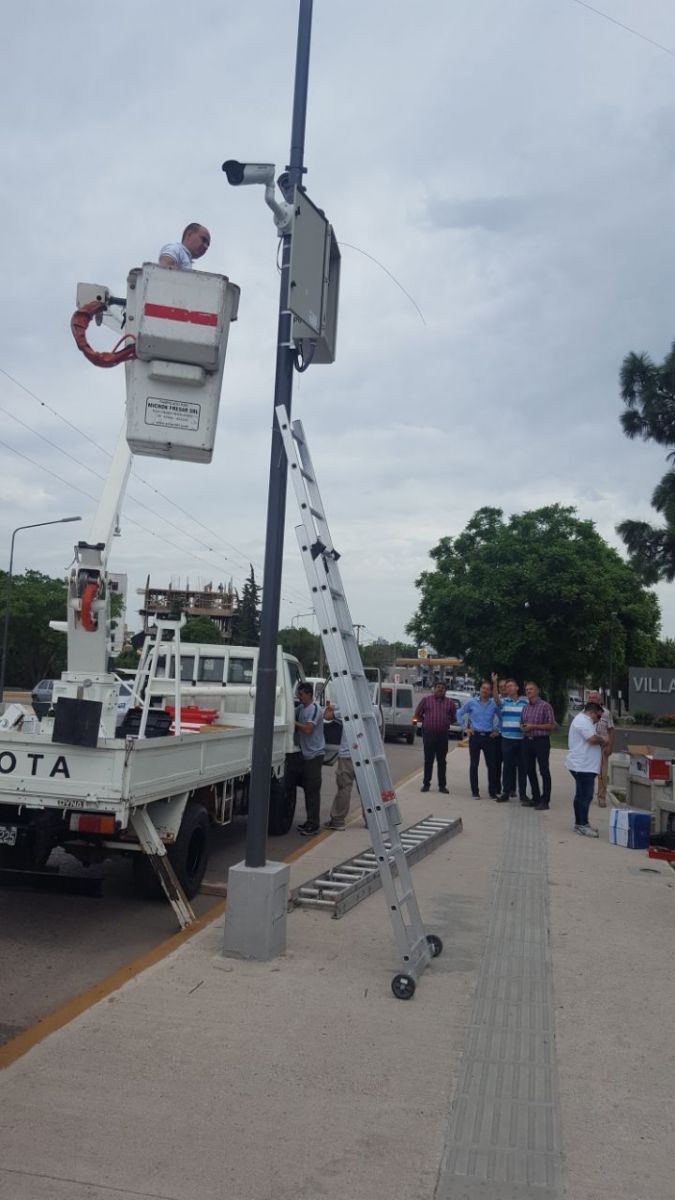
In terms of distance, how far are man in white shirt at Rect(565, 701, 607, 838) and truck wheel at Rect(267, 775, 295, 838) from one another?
3473 mm

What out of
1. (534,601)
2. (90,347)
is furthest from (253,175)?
(534,601)

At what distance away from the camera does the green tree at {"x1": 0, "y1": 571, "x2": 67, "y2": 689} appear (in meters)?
56.7

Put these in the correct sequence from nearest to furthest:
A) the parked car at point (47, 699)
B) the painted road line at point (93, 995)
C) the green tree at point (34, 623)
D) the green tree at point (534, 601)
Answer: the painted road line at point (93, 995) → the parked car at point (47, 699) → the green tree at point (534, 601) → the green tree at point (34, 623)

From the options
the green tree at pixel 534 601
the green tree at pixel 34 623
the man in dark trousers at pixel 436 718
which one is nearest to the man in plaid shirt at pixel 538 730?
the man in dark trousers at pixel 436 718

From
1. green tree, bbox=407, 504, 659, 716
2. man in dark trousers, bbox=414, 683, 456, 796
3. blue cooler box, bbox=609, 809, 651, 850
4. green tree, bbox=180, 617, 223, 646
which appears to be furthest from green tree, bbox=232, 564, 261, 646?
blue cooler box, bbox=609, 809, 651, 850

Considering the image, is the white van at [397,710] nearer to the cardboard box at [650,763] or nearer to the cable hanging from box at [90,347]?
the cardboard box at [650,763]

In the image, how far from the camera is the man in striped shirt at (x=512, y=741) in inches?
543

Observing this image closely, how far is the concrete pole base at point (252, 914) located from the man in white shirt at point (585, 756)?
22.5ft

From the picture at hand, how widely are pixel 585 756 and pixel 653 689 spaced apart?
38.3 feet

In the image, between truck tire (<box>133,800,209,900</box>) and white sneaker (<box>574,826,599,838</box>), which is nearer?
truck tire (<box>133,800,209,900</box>)

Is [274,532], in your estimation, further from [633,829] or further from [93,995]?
[633,829]

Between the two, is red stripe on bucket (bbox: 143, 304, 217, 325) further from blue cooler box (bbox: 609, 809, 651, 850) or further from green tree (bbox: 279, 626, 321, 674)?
green tree (bbox: 279, 626, 321, 674)

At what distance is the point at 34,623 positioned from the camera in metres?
57.8

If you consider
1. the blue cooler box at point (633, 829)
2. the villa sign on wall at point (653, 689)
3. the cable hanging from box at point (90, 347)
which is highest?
the cable hanging from box at point (90, 347)
